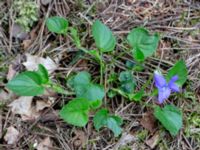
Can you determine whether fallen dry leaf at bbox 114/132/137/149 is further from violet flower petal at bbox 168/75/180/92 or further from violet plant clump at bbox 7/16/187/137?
violet flower petal at bbox 168/75/180/92

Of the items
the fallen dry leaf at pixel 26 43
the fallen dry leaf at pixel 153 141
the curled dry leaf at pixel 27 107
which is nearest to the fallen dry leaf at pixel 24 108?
the curled dry leaf at pixel 27 107

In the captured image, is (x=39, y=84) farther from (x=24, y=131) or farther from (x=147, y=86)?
(x=147, y=86)

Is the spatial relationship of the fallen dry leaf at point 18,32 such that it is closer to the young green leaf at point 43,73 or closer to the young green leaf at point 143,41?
the young green leaf at point 43,73

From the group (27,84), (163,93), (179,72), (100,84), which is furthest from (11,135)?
(179,72)

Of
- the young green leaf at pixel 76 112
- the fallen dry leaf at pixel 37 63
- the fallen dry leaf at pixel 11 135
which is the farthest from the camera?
the fallen dry leaf at pixel 37 63

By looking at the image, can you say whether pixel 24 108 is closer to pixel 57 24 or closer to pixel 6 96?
pixel 6 96
